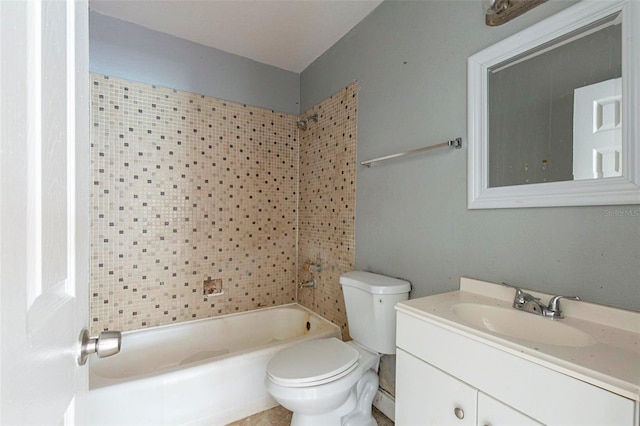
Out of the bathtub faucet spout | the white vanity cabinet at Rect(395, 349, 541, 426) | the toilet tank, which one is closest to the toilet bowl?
the toilet tank

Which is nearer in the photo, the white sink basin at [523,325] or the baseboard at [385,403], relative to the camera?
the white sink basin at [523,325]

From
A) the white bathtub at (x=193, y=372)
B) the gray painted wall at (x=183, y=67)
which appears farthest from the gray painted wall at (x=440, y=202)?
the white bathtub at (x=193, y=372)

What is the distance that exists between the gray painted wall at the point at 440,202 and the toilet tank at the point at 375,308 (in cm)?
12

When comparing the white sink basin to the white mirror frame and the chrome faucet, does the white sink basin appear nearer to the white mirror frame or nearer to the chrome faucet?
the chrome faucet

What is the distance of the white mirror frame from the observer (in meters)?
0.85

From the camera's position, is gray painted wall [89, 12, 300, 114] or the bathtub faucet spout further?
the bathtub faucet spout

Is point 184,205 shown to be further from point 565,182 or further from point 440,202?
point 565,182

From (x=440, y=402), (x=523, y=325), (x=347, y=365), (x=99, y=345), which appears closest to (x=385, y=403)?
(x=347, y=365)

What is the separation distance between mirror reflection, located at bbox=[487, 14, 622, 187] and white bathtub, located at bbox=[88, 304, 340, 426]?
1508 mm

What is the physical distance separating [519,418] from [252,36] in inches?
97.5

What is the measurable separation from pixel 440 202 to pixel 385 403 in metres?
1.20

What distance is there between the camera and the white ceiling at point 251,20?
1.79 m

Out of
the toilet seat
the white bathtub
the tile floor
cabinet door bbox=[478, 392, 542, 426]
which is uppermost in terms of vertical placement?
cabinet door bbox=[478, 392, 542, 426]

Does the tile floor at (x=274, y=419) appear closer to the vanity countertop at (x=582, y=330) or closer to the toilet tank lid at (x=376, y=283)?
the toilet tank lid at (x=376, y=283)
